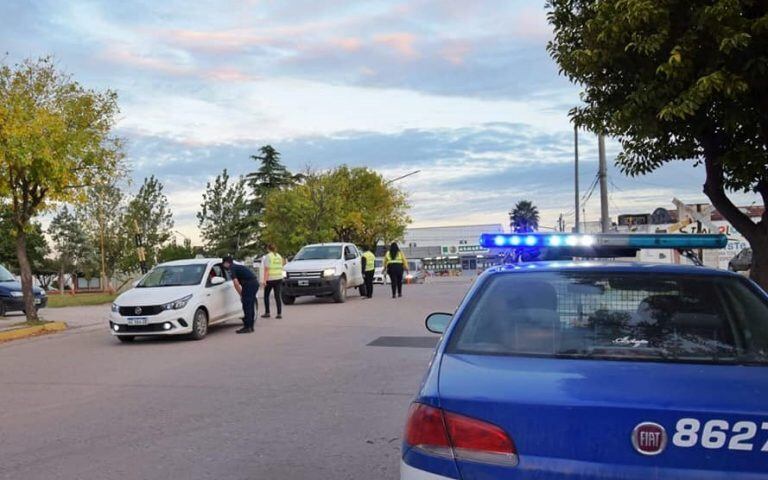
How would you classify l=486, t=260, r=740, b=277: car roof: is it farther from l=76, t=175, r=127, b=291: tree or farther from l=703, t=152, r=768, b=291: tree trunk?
l=76, t=175, r=127, b=291: tree

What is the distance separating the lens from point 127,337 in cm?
1404

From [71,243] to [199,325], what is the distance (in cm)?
5924

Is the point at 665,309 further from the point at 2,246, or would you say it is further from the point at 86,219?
the point at 2,246

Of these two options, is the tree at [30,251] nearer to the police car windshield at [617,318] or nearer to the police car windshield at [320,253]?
the police car windshield at [320,253]

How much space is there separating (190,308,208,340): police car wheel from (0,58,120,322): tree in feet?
15.4

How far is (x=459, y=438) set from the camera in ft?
9.17

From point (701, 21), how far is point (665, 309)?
7.22 meters

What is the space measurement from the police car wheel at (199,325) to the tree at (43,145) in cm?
470

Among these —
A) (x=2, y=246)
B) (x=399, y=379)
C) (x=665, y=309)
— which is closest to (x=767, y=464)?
(x=665, y=309)

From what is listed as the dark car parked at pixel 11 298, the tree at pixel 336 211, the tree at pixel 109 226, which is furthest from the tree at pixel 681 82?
the tree at pixel 109 226

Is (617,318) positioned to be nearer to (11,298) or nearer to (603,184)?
(11,298)

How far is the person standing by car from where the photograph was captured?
14.7 metres

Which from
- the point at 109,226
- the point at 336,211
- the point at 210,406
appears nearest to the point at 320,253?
the point at 210,406

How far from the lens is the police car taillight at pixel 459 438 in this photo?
2.72m
